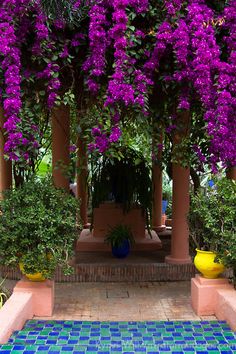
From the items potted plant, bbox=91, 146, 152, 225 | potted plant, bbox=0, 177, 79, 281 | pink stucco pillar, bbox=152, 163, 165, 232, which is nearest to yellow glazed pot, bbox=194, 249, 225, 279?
potted plant, bbox=0, 177, 79, 281

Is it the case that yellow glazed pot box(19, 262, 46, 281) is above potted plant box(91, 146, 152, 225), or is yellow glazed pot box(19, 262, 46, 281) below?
below

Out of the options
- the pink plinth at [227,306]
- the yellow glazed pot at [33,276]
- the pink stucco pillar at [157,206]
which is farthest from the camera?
the pink stucco pillar at [157,206]

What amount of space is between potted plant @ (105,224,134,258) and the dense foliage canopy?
2.40 meters

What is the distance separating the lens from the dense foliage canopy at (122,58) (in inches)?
171

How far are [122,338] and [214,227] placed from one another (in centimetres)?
133

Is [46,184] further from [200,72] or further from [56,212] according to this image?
[200,72]

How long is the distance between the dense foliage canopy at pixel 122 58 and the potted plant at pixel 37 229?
0.45 m

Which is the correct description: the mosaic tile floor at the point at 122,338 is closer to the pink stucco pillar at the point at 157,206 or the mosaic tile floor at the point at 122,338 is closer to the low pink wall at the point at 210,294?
the low pink wall at the point at 210,294

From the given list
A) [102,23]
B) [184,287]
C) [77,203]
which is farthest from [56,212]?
[184,287]

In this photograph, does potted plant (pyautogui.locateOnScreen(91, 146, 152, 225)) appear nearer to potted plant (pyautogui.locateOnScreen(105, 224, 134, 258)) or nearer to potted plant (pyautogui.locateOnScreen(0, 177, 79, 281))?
potted plant (pyautogui.locateOnScreen(105, 224, 134, 258))

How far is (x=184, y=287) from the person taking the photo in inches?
230

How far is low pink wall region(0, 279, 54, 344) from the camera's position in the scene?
399 cm

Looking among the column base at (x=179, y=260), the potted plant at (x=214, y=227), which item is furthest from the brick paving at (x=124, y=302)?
the potted plant at (x=214, y=227)

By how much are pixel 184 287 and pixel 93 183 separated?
2.39 m
